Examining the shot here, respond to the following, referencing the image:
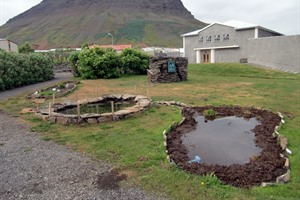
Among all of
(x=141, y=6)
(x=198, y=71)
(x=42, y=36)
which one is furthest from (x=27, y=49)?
(x=141, y=6)

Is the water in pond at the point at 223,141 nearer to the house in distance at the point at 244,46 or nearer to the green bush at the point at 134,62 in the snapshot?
the green bush at the point at 134,62

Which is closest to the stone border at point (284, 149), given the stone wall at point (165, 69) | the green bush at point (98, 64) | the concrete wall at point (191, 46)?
the stone wall at point (165, 69)

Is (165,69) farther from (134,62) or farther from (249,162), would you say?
(249,162)

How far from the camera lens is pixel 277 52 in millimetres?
25109

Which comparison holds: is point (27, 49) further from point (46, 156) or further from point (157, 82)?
point (46, 156)

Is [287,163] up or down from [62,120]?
down

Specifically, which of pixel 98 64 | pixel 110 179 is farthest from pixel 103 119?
pixel 98 64

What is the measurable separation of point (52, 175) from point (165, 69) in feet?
43.7

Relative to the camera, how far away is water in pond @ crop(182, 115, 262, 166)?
5383 millimetres

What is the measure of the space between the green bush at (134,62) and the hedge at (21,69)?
6071mm

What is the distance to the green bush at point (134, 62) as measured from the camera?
23047 millimetres

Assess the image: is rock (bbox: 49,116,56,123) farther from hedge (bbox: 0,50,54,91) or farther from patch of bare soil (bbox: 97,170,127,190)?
hedge (bbox: 0,50,54,91)

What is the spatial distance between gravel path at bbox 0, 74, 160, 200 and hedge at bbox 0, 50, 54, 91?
1068 centimetres

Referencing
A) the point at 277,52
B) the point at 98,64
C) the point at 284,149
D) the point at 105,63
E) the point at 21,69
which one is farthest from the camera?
the point at 277,52
